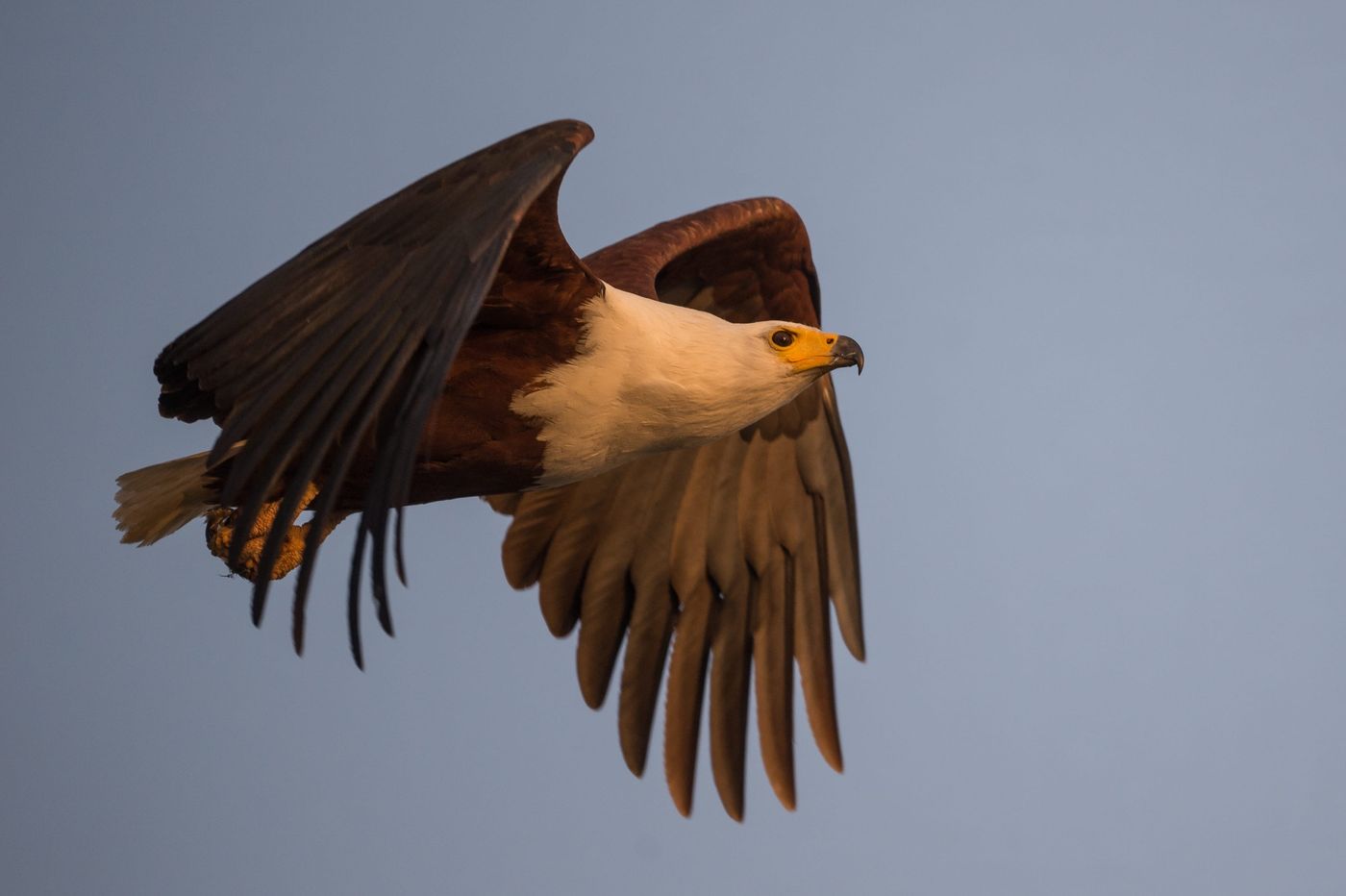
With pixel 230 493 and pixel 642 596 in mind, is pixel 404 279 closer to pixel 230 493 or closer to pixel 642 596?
pixel 230 493

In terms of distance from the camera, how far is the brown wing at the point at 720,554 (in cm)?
808

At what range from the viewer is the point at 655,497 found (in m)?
8.56

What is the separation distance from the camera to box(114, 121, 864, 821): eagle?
5.14 metres

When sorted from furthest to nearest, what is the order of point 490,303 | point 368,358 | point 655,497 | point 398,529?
point 655,497, point 490,303, point 368,358, point 398,529

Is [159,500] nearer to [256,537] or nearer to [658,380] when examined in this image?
[256,537]

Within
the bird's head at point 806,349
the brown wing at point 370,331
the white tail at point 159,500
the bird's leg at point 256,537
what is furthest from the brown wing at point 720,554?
the brown wing at point 370,331

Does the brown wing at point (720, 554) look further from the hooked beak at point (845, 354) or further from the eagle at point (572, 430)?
the hooked beak at point (845, 354)

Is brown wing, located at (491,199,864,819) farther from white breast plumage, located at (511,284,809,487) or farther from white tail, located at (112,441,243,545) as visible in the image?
white tail, located at (112,441,243,545)

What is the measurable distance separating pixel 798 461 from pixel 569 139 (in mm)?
3279

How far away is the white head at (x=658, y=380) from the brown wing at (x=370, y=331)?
0.95 feet

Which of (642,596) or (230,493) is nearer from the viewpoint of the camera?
(230,493)

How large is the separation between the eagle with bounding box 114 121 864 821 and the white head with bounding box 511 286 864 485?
0.01 meters

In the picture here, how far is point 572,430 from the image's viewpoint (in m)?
6.51

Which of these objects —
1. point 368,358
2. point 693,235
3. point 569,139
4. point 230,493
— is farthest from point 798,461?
point 230,493
